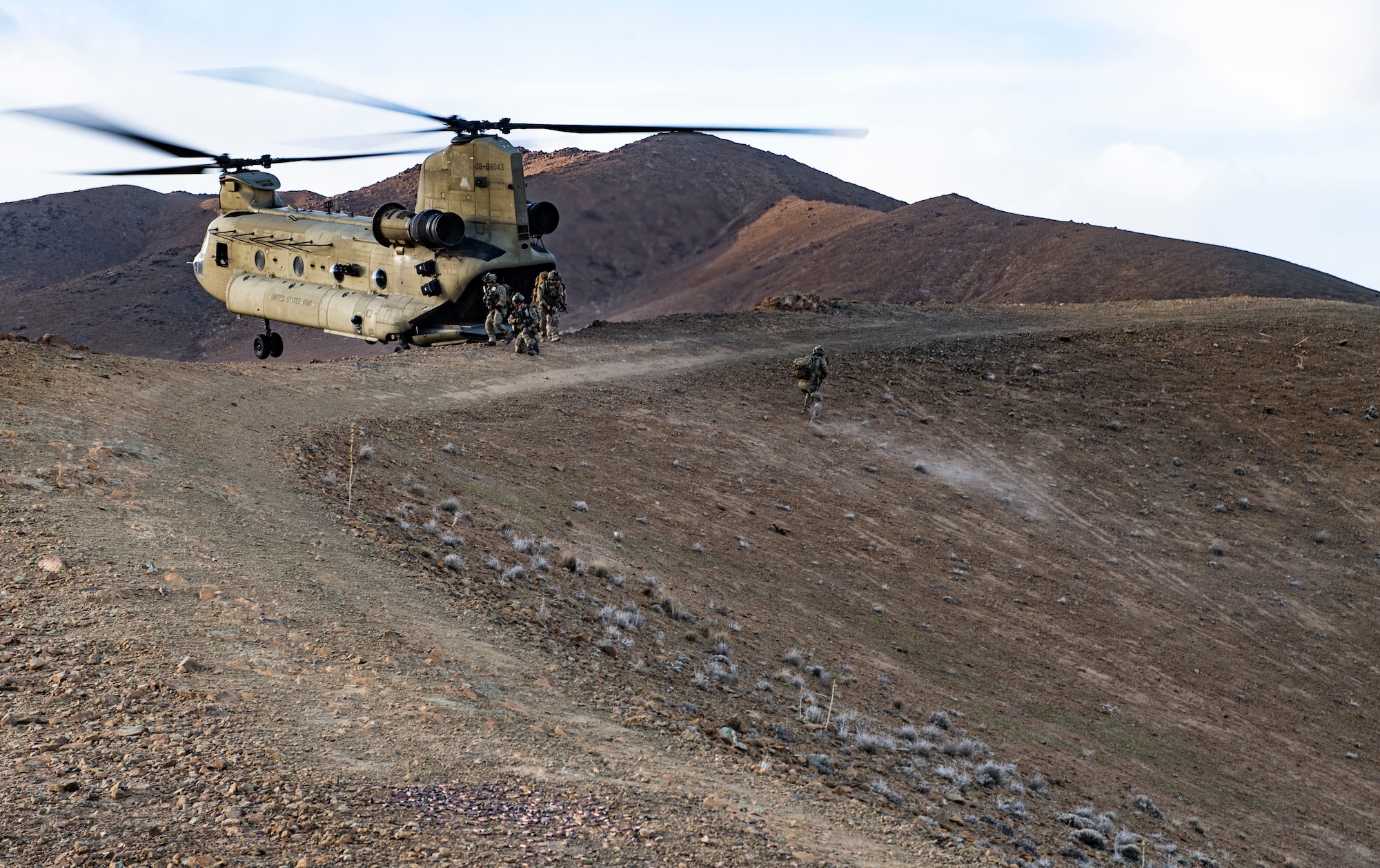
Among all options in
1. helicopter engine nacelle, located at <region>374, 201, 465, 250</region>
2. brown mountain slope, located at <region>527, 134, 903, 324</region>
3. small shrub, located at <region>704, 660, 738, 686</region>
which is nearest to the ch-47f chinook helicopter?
helicopter engine nacelle, located at <region>374, 201, 465, 250</region>

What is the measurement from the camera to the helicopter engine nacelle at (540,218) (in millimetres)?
28266

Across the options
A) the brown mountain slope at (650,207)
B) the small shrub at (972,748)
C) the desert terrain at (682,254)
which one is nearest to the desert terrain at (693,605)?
the small shrub at (972,748)

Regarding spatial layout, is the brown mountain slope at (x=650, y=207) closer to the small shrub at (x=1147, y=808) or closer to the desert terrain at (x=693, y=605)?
the desert terrain at (x=693, y=605)

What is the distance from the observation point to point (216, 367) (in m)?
21.1

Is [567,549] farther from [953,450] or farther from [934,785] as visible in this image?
[953,450]

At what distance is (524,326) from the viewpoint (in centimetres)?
2684

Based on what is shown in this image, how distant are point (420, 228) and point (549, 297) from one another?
340cm

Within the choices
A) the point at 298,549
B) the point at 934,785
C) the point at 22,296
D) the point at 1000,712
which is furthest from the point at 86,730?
the point at 22,296

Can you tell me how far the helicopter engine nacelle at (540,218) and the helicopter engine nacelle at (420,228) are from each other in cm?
173

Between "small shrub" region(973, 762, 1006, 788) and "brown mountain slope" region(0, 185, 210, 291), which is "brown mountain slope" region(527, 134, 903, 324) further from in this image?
"small shrub" region(973, 762, 1006, 788)

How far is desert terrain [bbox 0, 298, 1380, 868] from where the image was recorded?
7480mm

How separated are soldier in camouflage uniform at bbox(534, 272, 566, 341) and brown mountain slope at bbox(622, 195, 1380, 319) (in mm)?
29799

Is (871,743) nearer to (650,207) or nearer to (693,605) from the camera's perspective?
(693,605)

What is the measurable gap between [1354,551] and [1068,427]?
669 cm
